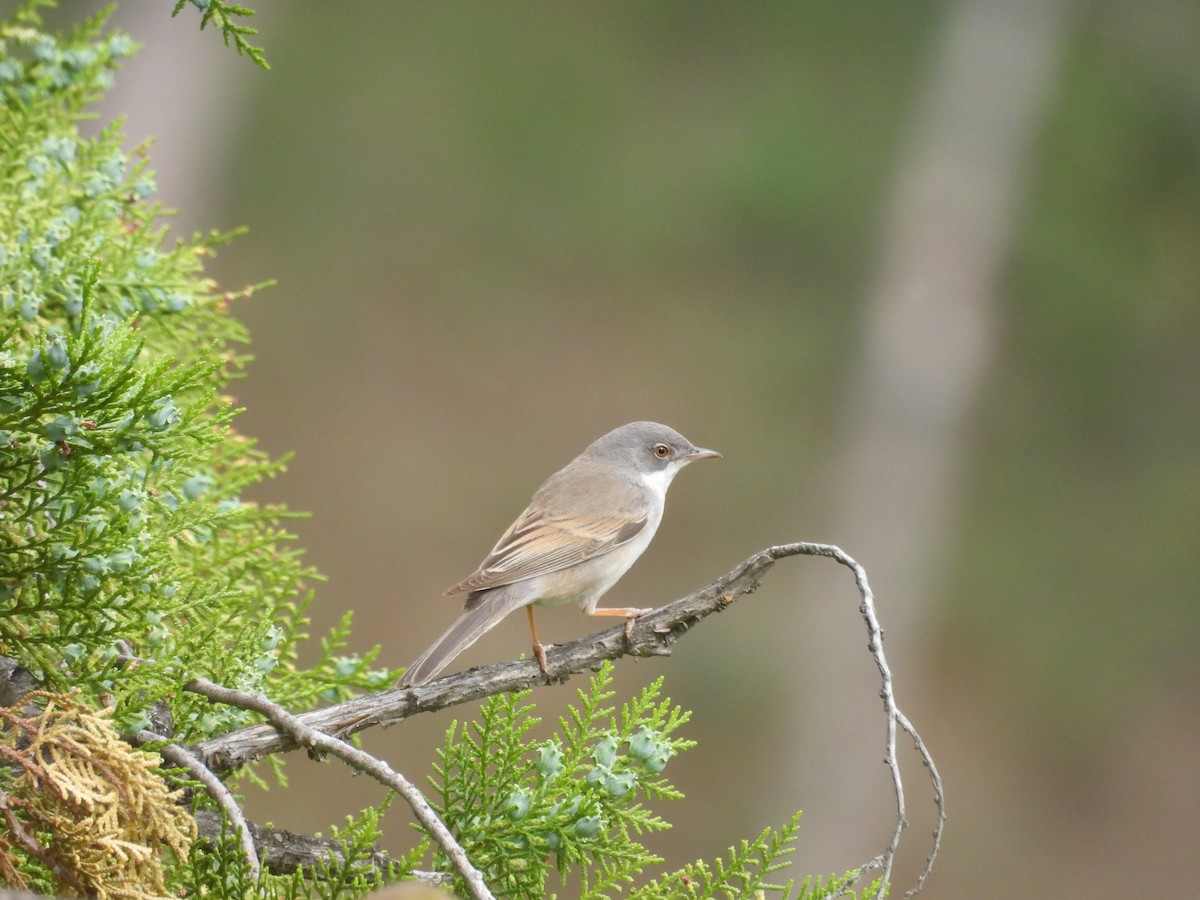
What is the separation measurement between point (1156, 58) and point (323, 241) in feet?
42.4

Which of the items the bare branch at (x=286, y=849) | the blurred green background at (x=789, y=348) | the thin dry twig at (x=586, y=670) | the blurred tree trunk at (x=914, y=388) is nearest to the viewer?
the thin dry twig at (x=586, y=670)

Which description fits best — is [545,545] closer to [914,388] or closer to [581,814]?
[581,814]

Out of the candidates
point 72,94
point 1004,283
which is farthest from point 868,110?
point 72,94

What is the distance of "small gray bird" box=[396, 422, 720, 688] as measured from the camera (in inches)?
164

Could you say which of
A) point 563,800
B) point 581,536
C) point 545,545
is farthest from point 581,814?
point 581,536

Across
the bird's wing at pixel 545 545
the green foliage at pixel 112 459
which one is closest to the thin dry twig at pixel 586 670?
the green foliage at pixel 112 459

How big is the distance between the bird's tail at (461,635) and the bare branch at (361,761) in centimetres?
35

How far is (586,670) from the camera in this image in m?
3.05

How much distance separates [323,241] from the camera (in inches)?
776

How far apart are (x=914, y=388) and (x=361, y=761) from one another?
12.0m

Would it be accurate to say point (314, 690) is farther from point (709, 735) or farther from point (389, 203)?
point (389, 203)

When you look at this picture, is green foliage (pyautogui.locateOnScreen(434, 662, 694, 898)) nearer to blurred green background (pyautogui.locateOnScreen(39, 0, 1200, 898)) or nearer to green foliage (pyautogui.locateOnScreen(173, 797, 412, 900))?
green foliage (pyautogui.locateOnScreen(173, 797, 412, 900))

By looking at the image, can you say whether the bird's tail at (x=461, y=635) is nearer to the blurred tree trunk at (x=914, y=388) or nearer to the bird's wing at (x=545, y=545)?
the bird's wing at (x=545, y=545)

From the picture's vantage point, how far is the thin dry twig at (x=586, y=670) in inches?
91.2
